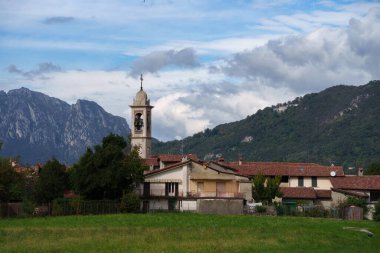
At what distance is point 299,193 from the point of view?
84.9m

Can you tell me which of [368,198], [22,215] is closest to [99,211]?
[22,215]

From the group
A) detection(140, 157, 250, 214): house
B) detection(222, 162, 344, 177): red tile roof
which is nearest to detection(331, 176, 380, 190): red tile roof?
detection(222, 162, 344, 177): red tile roof

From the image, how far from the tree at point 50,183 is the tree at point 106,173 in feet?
27.2

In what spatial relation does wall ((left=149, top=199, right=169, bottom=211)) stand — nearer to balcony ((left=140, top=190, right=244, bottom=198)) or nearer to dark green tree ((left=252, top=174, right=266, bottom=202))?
balcony ((left=140, top=190, right=244, bottom=198))

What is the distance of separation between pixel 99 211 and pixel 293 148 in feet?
438

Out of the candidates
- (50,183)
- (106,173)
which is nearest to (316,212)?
(106,173)

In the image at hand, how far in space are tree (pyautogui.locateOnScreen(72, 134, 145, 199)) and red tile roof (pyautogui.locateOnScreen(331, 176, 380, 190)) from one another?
23953 mm

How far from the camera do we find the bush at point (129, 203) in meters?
72.2

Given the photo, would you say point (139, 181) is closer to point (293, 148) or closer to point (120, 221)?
point (120, 221)

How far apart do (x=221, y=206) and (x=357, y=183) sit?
1929 cm

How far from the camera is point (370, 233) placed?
50188 mm

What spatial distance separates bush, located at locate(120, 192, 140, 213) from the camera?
72.2 m

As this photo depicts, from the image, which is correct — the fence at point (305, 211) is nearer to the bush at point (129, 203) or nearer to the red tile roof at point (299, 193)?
the red tile roof at point (299, 193)

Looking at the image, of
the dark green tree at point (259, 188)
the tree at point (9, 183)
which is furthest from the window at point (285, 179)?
the tree at point (9, 183)
